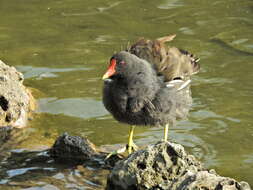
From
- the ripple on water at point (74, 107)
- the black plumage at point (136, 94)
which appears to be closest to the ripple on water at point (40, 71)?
the ripple on water at point (74, 107)

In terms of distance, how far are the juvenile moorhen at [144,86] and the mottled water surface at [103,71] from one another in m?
0.55

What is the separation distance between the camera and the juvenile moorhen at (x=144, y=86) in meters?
5.48

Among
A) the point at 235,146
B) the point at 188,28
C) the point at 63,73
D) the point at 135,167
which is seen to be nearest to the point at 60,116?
the point at 63,73

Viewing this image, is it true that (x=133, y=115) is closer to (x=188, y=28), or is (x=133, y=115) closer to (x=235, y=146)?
(x=235, y=146)

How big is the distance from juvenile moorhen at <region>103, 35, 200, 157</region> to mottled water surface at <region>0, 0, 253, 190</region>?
548mm

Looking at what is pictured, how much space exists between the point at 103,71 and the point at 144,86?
2.57 m

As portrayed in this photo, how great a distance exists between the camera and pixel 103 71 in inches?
316

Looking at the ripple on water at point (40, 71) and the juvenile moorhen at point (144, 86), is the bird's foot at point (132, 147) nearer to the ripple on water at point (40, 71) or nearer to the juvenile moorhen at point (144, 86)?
the juvenile moorhen at point (144, 86)

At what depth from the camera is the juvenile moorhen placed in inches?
216

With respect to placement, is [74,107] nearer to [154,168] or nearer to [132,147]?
[132,147]

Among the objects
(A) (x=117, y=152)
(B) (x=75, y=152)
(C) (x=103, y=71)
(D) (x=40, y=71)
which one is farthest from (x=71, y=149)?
(D) (x=40, y=71)

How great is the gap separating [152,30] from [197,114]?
2.59 m

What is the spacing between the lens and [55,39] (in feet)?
30.0

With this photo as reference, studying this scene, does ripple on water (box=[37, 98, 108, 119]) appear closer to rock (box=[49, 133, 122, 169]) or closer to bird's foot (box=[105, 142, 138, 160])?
bird's foot (box=[105, 142, 138, 160])
